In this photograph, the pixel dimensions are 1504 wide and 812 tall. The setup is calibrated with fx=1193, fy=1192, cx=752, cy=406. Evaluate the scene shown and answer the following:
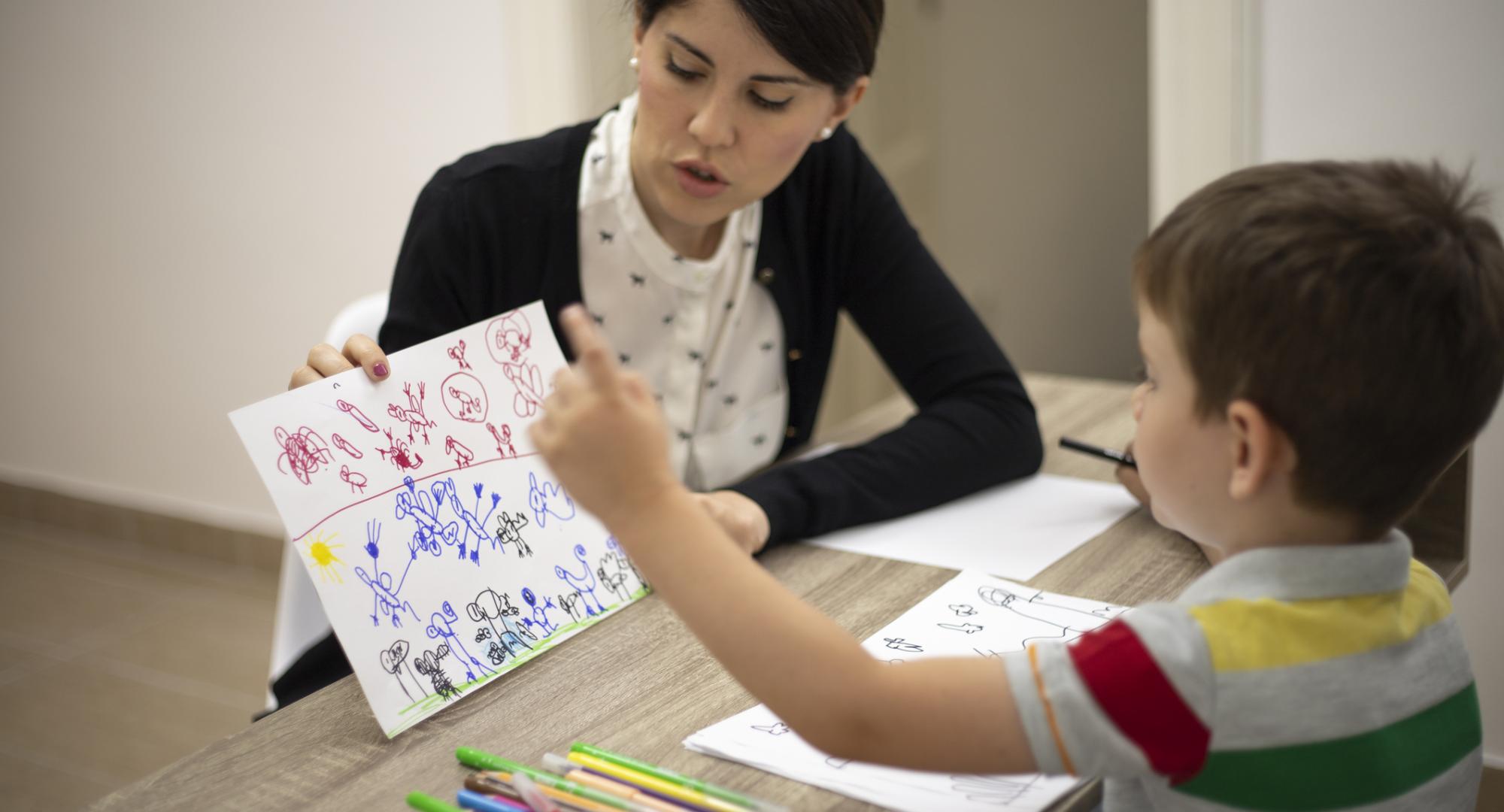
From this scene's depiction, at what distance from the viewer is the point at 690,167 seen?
3.84 ft

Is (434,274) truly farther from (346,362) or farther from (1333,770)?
(1333,770)

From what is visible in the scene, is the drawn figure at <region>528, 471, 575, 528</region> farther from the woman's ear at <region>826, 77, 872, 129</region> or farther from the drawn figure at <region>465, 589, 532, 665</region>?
the woman's ear at <region>826, 77, 872, 129</region>

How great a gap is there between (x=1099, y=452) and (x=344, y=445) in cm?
78

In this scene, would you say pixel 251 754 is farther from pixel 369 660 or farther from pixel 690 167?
pixel 690 167

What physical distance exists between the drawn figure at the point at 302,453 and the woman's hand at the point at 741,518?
1.06ft

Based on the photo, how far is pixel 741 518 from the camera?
1062mm

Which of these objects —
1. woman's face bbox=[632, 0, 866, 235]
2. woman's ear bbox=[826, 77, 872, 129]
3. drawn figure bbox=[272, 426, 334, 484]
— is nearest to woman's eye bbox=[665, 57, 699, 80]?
woman's face bbox=[632, 0, 866, 235]

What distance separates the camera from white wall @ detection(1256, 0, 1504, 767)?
1672 mm

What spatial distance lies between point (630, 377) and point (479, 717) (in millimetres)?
352

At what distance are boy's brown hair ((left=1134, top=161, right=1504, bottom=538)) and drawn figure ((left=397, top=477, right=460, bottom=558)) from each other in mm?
545

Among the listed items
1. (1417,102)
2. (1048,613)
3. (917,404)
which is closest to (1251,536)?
(1048,613)

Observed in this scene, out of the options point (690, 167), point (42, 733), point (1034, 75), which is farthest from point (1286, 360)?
point (1034, 75)

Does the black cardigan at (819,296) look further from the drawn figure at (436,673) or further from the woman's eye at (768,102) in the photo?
the drawn figure at (436,673)

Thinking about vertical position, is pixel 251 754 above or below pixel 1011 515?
above
